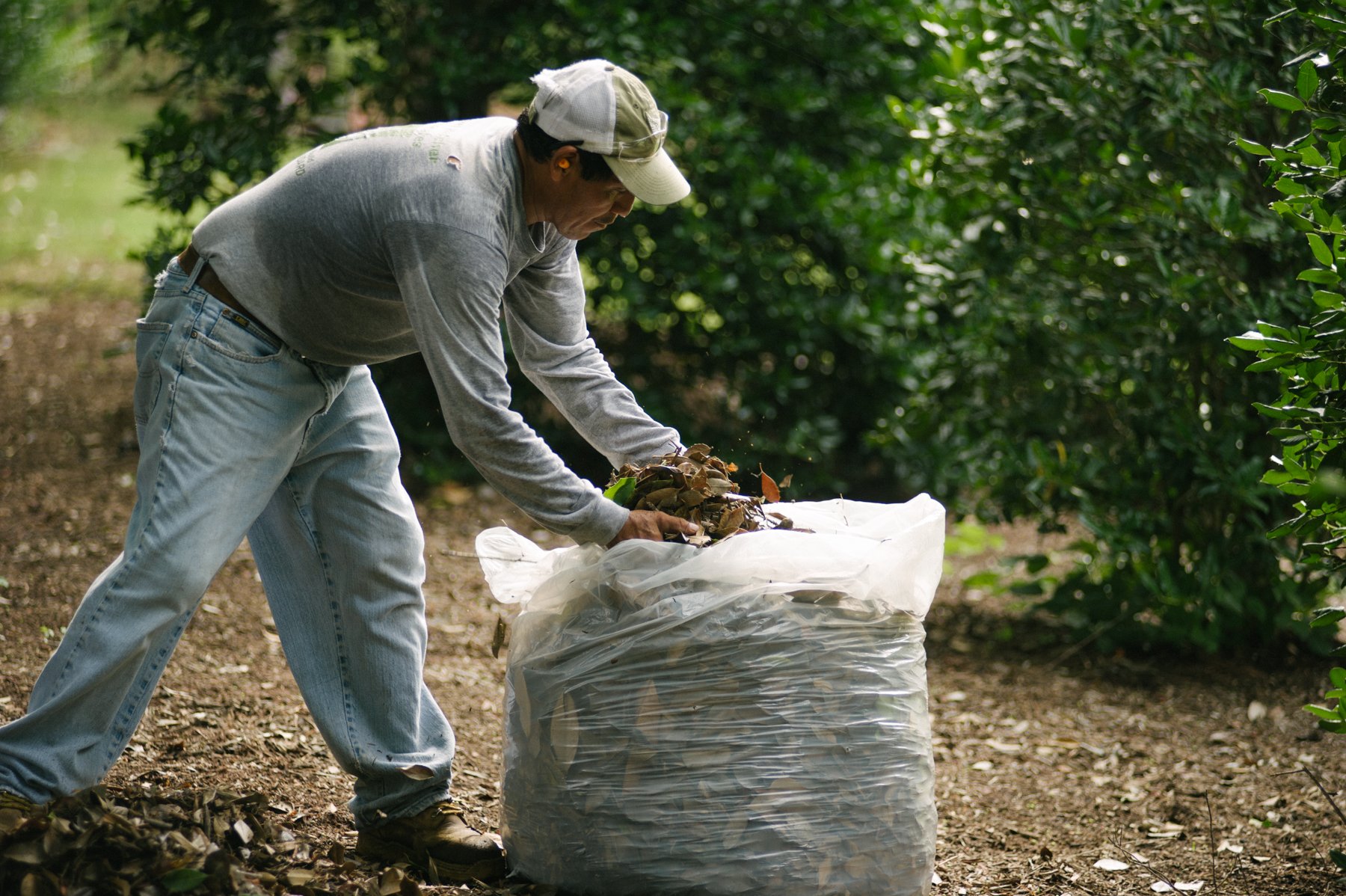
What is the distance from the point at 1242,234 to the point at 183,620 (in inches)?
138

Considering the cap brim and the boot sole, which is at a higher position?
the cap brim

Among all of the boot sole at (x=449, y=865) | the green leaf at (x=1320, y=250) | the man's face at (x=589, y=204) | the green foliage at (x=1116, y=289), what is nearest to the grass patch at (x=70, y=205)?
the green foliage at (x=1116, y=289)

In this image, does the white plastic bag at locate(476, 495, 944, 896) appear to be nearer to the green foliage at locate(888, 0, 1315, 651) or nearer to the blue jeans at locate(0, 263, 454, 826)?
the blue jeans at locate(0, 263, 454, 826)

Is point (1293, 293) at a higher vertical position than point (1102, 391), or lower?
higher

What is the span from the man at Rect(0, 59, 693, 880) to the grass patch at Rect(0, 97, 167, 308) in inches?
156

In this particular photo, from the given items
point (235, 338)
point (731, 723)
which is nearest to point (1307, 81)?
point (731, 723)

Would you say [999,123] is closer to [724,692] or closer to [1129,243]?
[1129,243]

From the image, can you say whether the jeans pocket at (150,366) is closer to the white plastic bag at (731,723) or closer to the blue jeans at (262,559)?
the blue jeans at (262,559)

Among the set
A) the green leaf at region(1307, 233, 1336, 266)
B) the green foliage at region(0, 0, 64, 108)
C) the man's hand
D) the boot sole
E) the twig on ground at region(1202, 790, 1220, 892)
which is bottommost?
the twig on ground at region(1202, 790, 1220, 892)

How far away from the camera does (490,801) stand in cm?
330

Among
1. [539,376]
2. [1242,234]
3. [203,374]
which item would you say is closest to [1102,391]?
[1242,234]

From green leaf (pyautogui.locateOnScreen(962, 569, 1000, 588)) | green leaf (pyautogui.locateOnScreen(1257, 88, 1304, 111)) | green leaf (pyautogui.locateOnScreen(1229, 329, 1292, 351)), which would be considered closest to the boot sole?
green leaf (pyautogui.locateOnScreen(1229, 329, 1292, 351))

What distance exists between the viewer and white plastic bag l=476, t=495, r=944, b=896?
238 centimetres

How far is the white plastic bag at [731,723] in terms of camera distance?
2385 mm
